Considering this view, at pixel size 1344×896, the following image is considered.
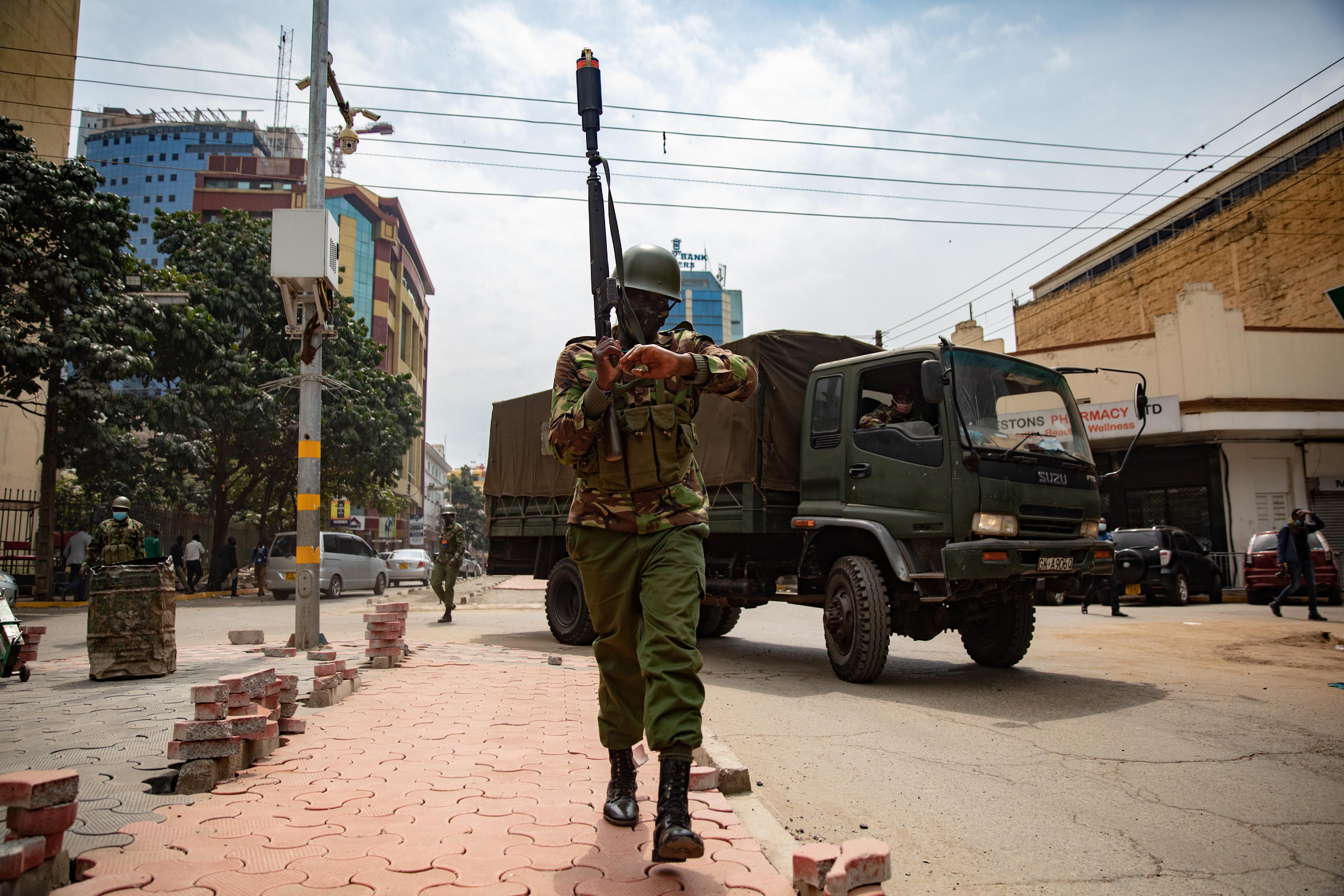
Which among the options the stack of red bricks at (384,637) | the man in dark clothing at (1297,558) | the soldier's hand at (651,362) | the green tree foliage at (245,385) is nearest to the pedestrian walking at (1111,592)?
the man in dark clothing at (1297,558)

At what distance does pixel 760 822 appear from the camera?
311 cm

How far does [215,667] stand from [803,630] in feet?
23.8

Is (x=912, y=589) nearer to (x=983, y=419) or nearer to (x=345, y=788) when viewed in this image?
(x=983, y=419)

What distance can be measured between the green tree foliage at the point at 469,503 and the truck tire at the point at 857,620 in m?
78.2

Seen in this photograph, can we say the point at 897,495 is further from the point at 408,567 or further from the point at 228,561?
the point at 408,567

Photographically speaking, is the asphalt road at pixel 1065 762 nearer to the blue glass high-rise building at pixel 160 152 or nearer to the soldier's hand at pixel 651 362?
the soldier's hand at pixel 651 362

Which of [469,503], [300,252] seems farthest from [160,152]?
[300,252]

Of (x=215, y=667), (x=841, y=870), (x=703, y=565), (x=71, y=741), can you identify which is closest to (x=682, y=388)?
(x=703, y=565)

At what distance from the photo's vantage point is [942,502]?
20.3ft

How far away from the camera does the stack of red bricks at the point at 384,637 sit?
694cm

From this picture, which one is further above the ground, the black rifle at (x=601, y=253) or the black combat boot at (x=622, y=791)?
the black rifle at (x=601, y=253)

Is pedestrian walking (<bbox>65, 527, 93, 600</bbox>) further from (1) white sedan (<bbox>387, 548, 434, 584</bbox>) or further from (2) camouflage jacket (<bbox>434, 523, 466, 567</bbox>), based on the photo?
(1) white sedan (<bbox>387, 548, 434, 584</bbox>)

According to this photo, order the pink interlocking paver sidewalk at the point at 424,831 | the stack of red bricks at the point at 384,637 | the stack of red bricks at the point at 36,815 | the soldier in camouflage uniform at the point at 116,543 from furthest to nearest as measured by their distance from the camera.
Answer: the soldier in camouflage uniform at the point at 116,543 → the stack of red bricks at the point at 384,637 → the pink interlocking paver sidewalk at the point at 424,831 → the stack of red bricks at the point at 36,815

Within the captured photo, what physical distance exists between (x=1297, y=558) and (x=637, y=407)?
521 inches
